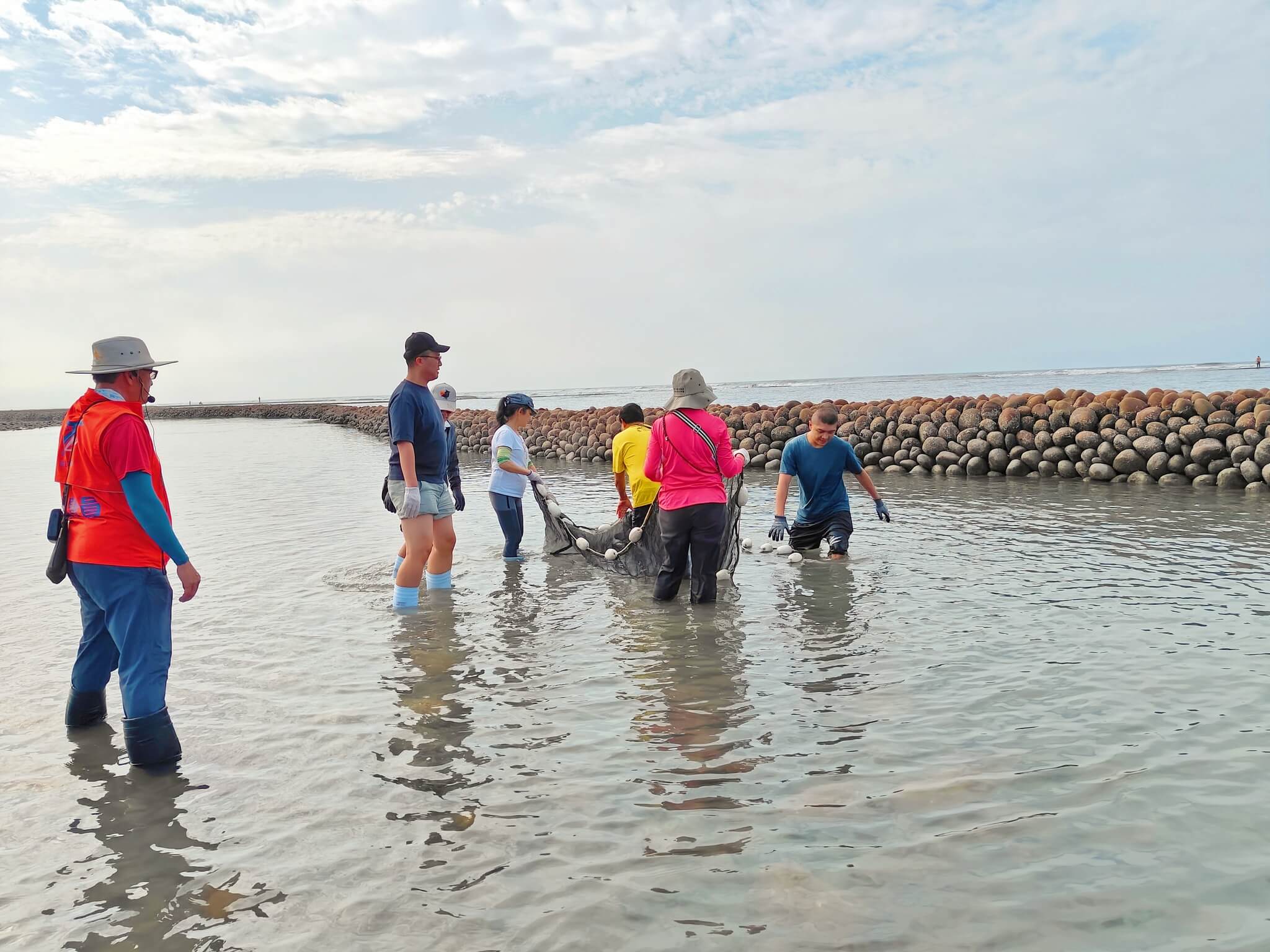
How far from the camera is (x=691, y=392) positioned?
7156 mm

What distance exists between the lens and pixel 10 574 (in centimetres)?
1006

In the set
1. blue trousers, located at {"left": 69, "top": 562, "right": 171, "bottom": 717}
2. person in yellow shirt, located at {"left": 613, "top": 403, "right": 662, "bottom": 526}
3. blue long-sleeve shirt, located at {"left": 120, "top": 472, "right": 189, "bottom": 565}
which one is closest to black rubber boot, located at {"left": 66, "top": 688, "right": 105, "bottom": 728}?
blue trousers, located at {"left": 69, "top": 562, "right": 171, "bottom": 717}

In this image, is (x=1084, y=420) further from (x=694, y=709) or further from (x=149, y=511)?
(x=149, y=511)

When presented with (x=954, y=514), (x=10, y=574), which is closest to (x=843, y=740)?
(x=954, y=514)

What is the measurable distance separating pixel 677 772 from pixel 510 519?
5956mm

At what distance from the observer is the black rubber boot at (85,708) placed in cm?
490

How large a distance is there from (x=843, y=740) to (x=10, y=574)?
950 centimetres

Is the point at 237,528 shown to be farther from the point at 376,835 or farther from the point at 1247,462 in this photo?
the point at 1247,462

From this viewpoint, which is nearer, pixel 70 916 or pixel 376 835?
pixel 70 916

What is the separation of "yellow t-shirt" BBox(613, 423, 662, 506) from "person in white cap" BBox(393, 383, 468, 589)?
1495 millimetres

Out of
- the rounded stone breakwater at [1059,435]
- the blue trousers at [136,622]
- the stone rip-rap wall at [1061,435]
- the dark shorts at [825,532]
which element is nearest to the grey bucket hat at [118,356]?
the blue trousers at [136,622]

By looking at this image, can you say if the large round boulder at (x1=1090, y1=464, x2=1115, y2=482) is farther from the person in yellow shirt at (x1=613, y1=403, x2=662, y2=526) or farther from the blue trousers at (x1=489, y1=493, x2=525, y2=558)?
the blue trousers at (x1=489, y1=493, x2=525, y2=558)

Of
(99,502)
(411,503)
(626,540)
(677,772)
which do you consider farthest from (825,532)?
(99,502)

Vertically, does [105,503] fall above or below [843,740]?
above
